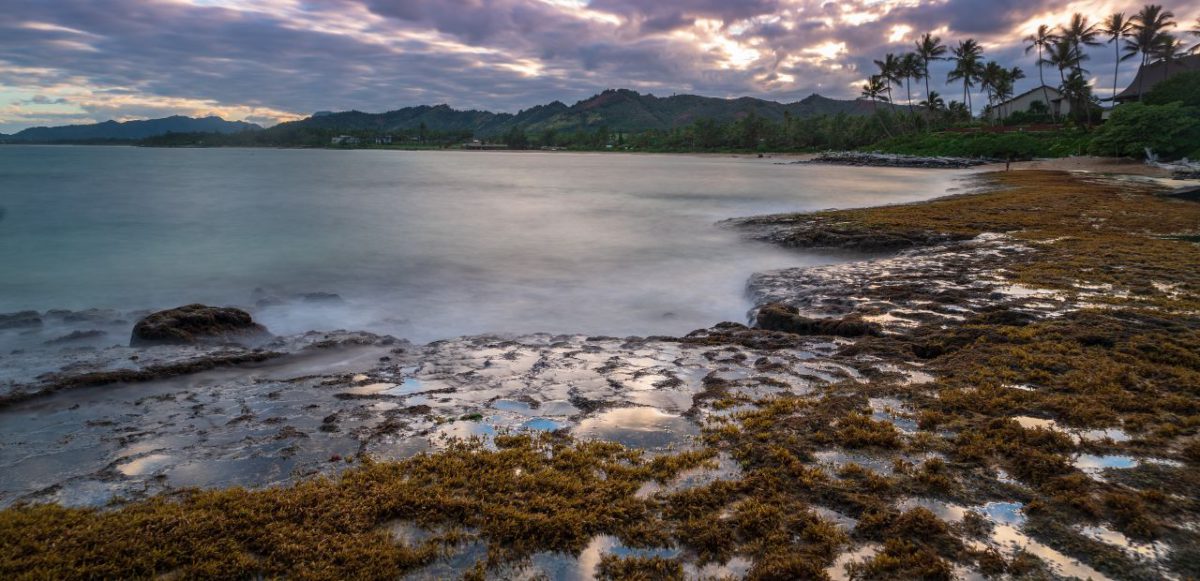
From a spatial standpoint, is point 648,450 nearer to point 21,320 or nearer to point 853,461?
point 853,461

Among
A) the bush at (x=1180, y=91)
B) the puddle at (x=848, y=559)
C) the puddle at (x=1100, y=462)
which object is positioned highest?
the bush at (x=1180, y=91)

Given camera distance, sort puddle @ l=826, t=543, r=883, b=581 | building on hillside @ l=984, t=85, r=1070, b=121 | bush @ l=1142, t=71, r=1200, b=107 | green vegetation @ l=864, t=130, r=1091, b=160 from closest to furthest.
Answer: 1. puddle @ l=826, t=543, r=883, b=581
2. bush @ l=1142, t=71, r=1200, b=107
3. green vegetation @ l=864, t=130, r=1091, b=160
4. building on hillside @ l=984, t=85, r=1070, b=121

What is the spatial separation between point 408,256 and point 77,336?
9.19 m

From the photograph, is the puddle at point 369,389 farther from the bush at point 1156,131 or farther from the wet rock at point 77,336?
the bush at point 1156,131

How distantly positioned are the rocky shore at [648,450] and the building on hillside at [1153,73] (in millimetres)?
77950

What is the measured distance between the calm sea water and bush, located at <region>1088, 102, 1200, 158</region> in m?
19.8

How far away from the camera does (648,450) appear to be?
4883 mm

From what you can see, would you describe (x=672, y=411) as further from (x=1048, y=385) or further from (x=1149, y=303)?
(x=1149, y=303)

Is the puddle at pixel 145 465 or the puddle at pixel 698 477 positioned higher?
the puddle at pixel 145 465

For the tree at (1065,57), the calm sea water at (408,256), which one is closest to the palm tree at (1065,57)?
the tree at (1065,57)

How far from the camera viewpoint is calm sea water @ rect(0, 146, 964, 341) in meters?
11.4

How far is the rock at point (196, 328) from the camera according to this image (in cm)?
824

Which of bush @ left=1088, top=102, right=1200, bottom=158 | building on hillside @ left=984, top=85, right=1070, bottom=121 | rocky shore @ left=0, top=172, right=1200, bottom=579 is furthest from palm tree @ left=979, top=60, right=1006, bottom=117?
rocky shore @ left=0, top=172, right=1200, bottom=579

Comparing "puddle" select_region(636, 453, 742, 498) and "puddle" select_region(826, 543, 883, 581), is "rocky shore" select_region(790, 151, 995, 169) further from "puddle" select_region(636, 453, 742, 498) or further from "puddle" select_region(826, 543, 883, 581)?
"puddle" select_region(826, 543, 883, 581)
